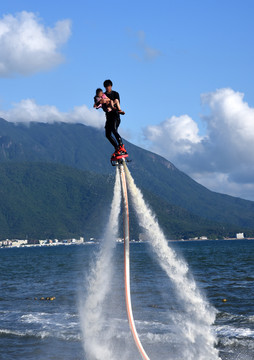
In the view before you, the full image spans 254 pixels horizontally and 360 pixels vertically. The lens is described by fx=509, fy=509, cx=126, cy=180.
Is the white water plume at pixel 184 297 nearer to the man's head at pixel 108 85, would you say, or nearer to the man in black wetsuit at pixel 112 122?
the man in black wetsuit at pixel 112 122

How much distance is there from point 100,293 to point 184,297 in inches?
174

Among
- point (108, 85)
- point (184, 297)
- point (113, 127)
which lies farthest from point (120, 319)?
point (108, 85)

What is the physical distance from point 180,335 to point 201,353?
12.0ft

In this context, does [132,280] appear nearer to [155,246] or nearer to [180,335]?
[180,335]

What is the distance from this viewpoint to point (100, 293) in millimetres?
24703

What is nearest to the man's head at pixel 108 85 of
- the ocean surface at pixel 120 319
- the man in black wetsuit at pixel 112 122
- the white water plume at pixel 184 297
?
the man in black wetsuit at pixel 112 122

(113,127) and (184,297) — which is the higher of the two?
(113,127)

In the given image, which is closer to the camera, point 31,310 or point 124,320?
point 124,320

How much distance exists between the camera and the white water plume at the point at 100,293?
59.6ft

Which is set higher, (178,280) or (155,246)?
(155,246)

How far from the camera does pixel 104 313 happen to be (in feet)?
112

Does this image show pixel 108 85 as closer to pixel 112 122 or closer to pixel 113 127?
pixel 112 122

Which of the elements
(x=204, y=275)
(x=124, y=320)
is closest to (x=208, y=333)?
(x=124, y=320)

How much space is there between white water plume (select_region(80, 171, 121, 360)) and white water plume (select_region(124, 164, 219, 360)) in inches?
36.6
